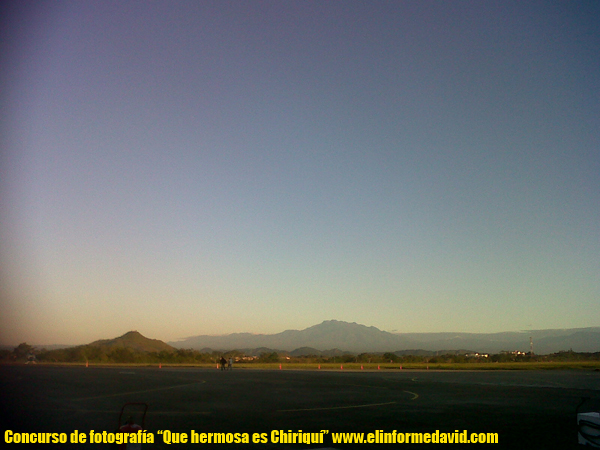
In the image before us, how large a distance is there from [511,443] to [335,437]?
3891 mm

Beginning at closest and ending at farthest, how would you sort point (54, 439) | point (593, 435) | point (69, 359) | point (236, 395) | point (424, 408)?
point (593, 435)
point (54, 439)
point (424, 408)
point (236, 395)
point (69, 359)

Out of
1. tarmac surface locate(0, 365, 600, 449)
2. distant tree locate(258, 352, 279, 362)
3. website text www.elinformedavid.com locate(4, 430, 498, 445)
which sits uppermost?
website text www.elinformedavid.com locate(4, 430, 498, 445)

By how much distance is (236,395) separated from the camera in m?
21.8

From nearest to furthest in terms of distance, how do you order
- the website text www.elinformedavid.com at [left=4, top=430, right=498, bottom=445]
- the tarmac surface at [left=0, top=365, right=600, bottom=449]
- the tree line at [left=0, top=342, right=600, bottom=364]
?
the website text www.elinformedavid.com at [left=4, top=430, right=498, bottom=445] < the tarmac surface at [left=0, top=365, right=600, bottom=449] < the tree line at [left=0, top=342, right=600, bottom=364]

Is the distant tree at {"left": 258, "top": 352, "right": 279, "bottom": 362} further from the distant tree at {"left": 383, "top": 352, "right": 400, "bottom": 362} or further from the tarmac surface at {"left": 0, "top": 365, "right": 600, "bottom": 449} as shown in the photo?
the tarmac surface at {"left": 0, "top": 365, "right": 600, "bottom": 449}

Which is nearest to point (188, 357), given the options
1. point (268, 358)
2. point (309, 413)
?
point (268, 358)

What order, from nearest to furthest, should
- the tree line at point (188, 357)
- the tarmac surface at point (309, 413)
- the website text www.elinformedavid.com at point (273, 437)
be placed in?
the website text www.elinformedavid.com at point (273, 437) < the tarmac surface at point (309, 413) < the tree line at point (188, 357)

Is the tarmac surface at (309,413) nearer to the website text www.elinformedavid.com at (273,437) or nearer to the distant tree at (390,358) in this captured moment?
the website text www.elinformedavid.com at (273,437)

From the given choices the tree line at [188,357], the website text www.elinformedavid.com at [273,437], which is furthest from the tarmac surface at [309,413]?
the tree line at [188,357]

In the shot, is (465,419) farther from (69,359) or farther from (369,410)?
(69,359)

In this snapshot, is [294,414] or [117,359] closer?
[294,414]

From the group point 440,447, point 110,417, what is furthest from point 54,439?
point 440,447

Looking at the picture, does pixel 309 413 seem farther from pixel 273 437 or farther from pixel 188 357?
pixel 188 357

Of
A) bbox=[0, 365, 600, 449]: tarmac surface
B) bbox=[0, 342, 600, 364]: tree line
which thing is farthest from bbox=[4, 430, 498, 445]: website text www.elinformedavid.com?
bbox=[0, 342, 600, 364]: tree line
